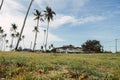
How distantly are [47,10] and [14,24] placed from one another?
115 feet

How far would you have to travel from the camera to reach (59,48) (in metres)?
136

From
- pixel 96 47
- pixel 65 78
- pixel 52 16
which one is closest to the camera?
pixel 65 78

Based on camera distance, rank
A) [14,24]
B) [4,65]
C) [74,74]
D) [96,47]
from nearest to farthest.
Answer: [74,74], [4,65], [14,24], [96,47]

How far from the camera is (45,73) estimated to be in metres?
12.8

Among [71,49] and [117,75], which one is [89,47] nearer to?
[71,49]

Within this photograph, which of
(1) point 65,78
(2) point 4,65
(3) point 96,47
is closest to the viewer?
(1) point 65,78

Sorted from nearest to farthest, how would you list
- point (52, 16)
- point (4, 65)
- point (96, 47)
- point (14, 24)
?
1. point (4, 65)
2. point (52, 16)
3. point (14, 24)
4. point (96, 47)

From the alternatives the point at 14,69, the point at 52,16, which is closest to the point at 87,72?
the point at 14,69

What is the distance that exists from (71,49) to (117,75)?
121716 millimetres

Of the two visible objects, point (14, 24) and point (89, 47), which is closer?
point (14, 24)

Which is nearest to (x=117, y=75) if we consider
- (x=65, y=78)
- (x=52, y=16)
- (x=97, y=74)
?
(x=97, y=74)

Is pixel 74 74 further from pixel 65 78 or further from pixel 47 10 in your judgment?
pixel 47 10

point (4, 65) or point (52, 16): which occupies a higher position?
point (52, 16)

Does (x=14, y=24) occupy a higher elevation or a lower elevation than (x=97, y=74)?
higher
